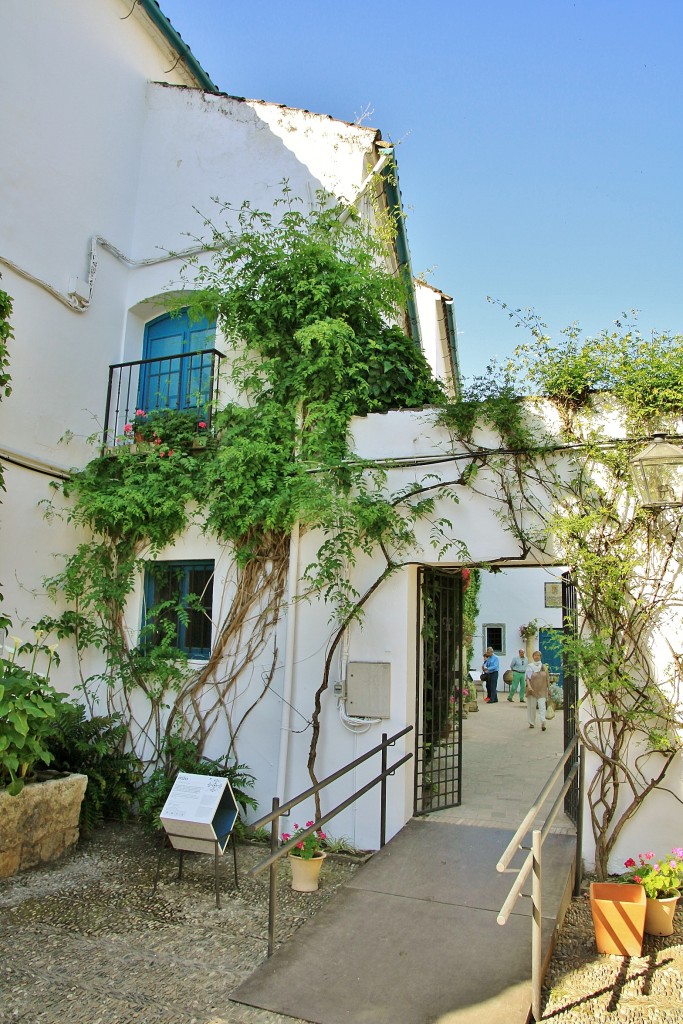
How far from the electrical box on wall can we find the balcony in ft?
11.6

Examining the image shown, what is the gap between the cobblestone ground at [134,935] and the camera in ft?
12.2

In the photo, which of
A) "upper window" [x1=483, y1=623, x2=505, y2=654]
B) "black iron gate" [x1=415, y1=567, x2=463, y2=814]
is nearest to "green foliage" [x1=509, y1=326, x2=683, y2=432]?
"black iron gate" [x1=415, y1=567, x2=463, y2=814]

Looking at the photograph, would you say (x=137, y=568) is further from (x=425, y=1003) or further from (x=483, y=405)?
(x=425, y=1003)

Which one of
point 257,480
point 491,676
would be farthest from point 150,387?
point 491,676

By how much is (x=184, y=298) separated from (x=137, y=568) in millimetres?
3057

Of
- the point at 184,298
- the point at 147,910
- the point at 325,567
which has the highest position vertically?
the point at 184,298

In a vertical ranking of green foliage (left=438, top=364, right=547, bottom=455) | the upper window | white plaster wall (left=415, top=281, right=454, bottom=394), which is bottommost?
the upper window

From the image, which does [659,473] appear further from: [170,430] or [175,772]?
[175,772]

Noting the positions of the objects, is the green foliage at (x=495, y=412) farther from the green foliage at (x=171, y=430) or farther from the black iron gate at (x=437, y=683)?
the green foliage at (x=171, y=430)

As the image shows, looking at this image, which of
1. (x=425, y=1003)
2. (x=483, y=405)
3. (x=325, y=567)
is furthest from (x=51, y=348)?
(x=425, y=1003)

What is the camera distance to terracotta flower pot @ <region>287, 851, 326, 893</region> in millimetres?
5289

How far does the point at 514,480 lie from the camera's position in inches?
241

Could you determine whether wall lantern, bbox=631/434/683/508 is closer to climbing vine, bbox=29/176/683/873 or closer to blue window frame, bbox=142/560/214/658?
climbing vine, bbox=29/176/683/873

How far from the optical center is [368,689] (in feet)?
20.7
